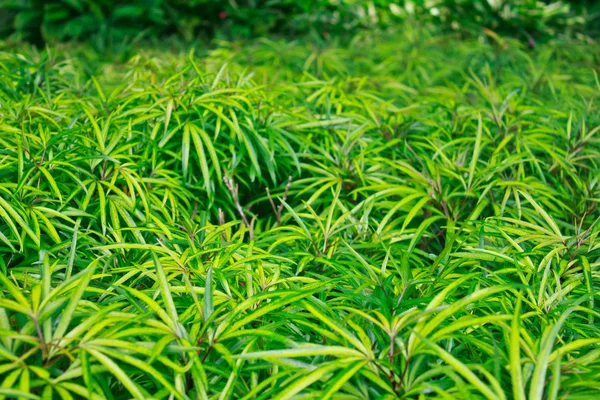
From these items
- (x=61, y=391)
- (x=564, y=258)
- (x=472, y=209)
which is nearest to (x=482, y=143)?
(x=472, y=209)

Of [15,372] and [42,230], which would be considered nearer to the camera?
[15,372]

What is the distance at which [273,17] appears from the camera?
17.9 ft

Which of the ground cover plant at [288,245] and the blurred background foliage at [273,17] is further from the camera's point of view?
the blurred background foliage at [273,17]

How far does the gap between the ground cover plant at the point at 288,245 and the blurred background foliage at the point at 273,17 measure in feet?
7.47

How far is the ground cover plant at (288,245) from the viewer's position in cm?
99

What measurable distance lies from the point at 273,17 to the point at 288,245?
14.1ft

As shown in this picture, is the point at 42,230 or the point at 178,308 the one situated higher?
the point at 42,230

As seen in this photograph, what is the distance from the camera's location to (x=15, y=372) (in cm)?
92

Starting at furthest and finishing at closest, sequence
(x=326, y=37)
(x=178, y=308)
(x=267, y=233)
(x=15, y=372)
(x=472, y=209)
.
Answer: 1. (x=326, y=37)
2. (x=472, y=209)
3. (x=267, y=233)
4. (x=178, y=308)
5. (x=15, y=372)

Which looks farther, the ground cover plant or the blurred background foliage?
the blurred background foliage

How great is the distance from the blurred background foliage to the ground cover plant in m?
2.28

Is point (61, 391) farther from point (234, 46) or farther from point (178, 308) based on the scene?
point (234, 46)

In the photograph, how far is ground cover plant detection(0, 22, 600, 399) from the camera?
3.25 ft

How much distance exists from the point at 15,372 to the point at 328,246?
0.92 m
